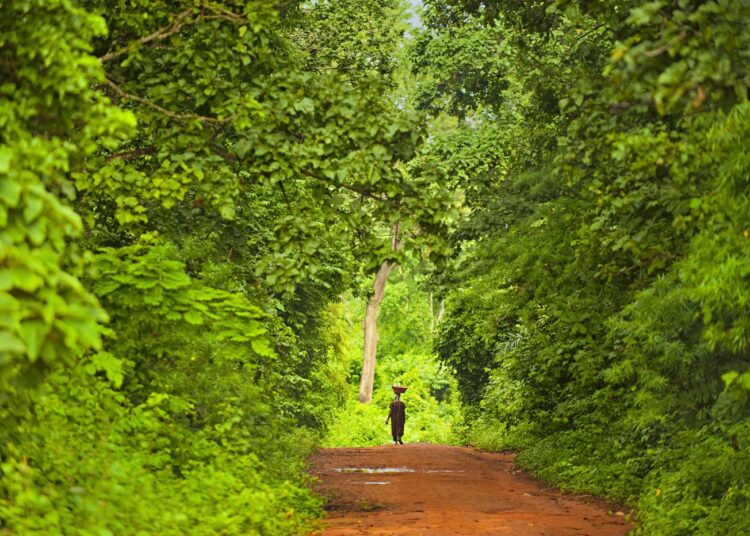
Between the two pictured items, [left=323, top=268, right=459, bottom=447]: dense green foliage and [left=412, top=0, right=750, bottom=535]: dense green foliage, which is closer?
[left=412, top=0, right=750, bottom=535]: dense green foliage

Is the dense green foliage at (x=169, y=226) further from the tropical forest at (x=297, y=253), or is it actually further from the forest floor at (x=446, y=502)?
the forest floor at (x=446, y=502)

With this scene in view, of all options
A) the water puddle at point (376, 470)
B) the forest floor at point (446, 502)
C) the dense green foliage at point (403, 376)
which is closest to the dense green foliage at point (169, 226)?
the forest floor at point (446, 502)

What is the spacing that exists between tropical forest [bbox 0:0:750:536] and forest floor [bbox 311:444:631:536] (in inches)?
6.0

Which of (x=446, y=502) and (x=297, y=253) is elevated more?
(x=297, y=253)


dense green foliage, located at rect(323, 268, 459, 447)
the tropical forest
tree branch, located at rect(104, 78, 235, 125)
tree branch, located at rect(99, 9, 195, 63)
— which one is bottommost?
dense green foliage, located at rect(323, 268, 459, 447)

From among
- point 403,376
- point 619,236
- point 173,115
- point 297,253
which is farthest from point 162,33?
point 403,376

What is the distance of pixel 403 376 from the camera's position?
59.5 m

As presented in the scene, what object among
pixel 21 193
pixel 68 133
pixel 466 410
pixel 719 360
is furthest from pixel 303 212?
pixel 466 410

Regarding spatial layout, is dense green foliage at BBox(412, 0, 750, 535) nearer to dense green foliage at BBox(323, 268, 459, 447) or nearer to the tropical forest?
the tropical forest

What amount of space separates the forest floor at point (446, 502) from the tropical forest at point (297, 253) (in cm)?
15

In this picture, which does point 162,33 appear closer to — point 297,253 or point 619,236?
point 297,253

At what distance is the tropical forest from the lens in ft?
26.7

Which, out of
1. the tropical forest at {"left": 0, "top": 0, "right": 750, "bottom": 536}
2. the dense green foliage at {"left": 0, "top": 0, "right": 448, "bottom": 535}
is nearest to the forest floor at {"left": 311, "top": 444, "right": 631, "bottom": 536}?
the tropical forest at {"left": 0, "top": 0, "right": 750, "bottom": 536}

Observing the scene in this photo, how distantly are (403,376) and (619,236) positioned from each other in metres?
44.6
